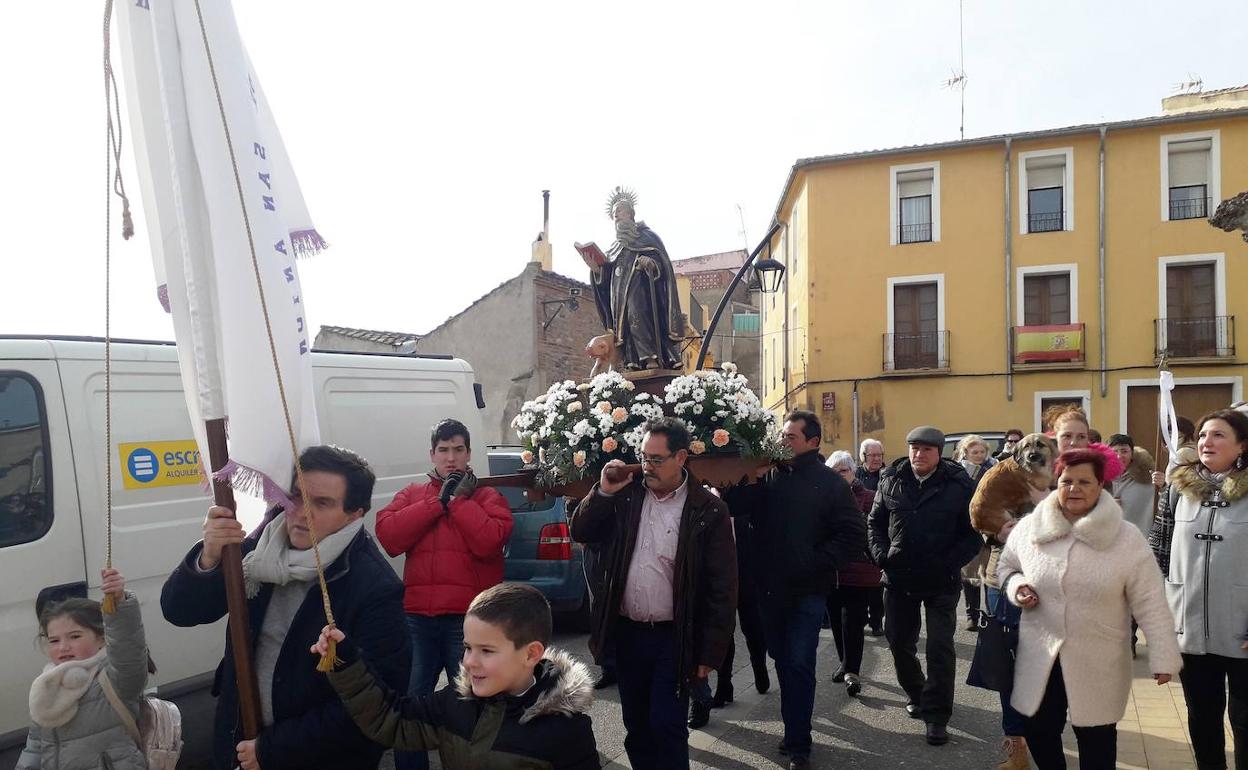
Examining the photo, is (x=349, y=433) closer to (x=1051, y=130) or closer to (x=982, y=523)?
(x=982, y=523)

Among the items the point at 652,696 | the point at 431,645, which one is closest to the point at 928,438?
the point at 652,696

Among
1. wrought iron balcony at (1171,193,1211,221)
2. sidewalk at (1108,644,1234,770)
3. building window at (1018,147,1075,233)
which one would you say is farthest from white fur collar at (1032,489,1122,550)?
wrought iron balcony at (1171,193,1211,221)

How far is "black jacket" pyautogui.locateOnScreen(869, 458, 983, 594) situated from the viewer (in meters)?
5.36

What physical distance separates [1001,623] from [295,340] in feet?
10.6

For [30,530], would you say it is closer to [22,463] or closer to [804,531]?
[22,463]

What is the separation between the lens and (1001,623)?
13.5 ft

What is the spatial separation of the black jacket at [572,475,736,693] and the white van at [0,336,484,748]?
219 centimetres

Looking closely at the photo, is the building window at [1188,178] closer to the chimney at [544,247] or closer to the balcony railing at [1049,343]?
the balcony railing at [1049,343]

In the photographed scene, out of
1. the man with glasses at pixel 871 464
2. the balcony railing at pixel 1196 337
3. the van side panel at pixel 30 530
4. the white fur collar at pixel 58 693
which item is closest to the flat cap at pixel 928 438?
the man with glasses at pixel 871 464

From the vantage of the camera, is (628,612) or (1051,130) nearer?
(628,612)

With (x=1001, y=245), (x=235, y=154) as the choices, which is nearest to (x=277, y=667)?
(x=235, y=154)

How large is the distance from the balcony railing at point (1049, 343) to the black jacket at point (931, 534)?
19759 mm

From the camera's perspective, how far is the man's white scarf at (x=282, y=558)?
2518 millimetres

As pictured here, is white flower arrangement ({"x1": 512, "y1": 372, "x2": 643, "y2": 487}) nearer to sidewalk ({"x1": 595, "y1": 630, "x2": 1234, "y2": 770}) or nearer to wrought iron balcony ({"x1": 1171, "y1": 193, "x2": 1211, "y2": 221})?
sidewalk ({"x1": 595, "y1": 630, "x2": 1234, "y2": 770})
